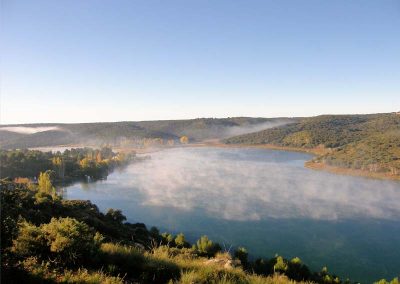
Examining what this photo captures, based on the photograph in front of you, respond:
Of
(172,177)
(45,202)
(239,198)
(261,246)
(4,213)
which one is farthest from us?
(172,177)

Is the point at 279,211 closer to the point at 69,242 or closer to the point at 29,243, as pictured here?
the point at 69,242

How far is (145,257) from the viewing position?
30.7ft

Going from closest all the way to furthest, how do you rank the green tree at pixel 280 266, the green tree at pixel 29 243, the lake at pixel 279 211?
the green tree at pixel 29 243
the green tree at pixel 280 266
the lake at pixel 279 211

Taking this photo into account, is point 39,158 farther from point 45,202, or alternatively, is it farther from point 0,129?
point 0,129

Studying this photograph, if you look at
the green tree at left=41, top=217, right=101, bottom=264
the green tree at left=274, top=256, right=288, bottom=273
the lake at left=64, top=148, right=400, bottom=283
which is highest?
the green tree at left=41, top=217, right=101, bottom=264

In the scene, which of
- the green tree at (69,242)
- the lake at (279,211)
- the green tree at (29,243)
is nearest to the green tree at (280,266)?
the lake at (279,211)

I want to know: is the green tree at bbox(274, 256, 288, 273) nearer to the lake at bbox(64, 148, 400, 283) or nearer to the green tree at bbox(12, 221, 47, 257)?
the lake at bbox(64, 148, 400, 283)

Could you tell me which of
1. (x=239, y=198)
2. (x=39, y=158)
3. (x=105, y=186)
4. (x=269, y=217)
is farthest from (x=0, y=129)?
(x=269, y=217)

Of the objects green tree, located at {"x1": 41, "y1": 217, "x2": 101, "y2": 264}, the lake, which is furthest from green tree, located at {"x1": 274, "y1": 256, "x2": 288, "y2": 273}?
green tree, located at {"x1": 41, "y1": 217, "x2": 101, "y2": 264}

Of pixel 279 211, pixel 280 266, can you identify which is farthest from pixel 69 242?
pixel 279 211

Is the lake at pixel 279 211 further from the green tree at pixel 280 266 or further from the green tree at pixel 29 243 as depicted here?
the green tree at pixel 29 243

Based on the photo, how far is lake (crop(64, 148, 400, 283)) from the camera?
41625 millimetres

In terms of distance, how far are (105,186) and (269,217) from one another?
4726 centimetres

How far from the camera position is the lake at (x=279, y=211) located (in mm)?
41625
